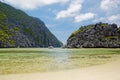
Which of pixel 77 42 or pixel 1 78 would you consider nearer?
pixel 1 78

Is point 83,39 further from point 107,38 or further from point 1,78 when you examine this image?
point 1,78

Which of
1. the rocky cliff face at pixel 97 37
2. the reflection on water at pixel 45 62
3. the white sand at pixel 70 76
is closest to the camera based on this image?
the white sand at pixel 70 76

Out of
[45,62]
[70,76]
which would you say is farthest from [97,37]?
[70,76]

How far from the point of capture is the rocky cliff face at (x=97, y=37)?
15962cm

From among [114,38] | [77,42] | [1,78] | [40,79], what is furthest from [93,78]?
[77,42]

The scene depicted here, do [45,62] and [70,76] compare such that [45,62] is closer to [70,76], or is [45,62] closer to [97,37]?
[70,76]

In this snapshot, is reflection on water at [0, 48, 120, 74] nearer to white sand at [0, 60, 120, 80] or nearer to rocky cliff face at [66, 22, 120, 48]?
white sand at [0, 60, 120, 80]

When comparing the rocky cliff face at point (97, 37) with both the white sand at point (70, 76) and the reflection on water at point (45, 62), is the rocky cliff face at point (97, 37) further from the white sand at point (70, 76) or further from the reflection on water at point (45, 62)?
the white sand at point (70, 76)

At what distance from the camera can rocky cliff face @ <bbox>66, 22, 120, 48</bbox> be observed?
160 meters

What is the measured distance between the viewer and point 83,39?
172 metres

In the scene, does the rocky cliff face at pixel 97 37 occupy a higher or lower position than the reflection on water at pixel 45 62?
higher

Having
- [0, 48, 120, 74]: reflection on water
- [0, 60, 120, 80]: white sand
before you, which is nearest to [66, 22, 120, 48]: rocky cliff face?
[0, 48, 120, 74]: reflection on water

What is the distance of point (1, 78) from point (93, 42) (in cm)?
15446

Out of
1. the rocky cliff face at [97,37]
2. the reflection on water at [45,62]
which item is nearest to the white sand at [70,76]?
the reflection on water at [45,62]
